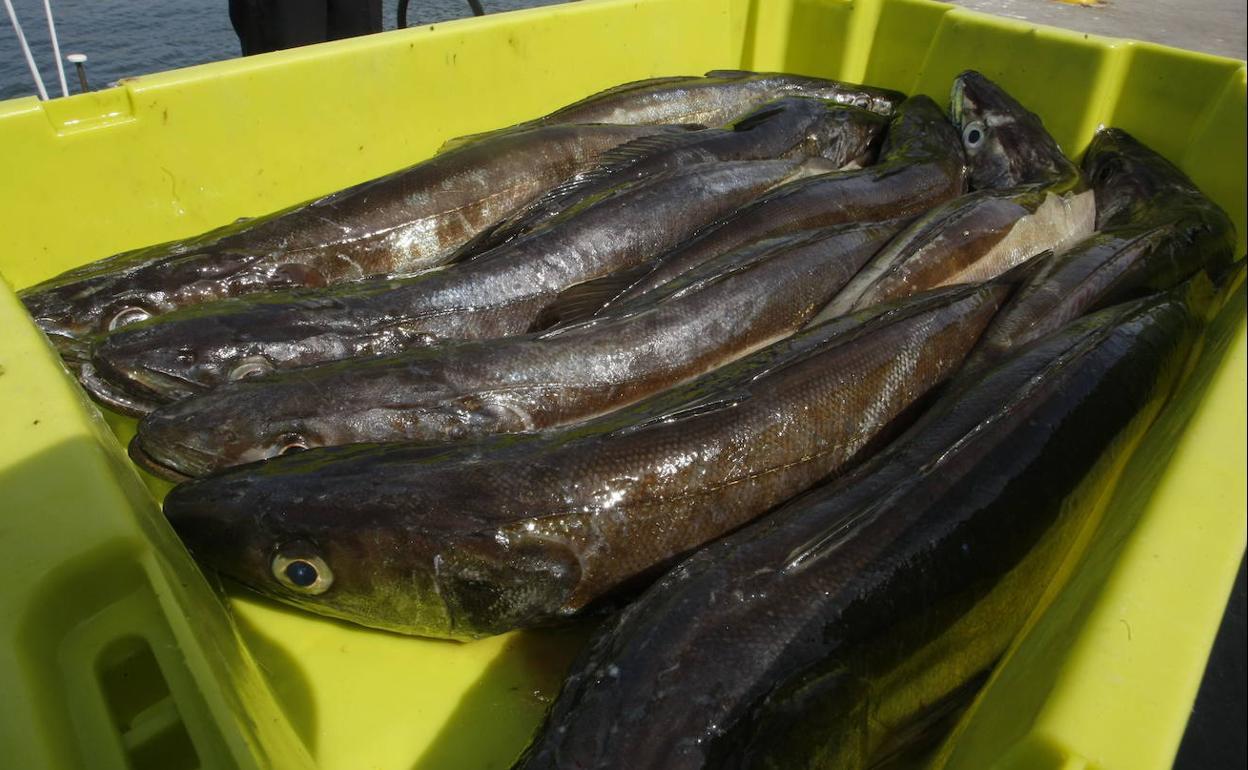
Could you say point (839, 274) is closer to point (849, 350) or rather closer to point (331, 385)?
point (849, 350)

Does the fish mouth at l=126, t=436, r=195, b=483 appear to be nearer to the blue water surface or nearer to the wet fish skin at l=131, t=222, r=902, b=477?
the wet fish skin at l=131, t=222, r=902, b=477

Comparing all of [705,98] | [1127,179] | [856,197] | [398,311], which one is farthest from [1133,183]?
[398,311]

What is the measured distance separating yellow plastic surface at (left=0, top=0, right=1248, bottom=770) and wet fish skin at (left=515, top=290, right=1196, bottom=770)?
6.8 inches

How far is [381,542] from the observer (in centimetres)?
188

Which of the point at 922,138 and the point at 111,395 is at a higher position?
the point at 922,138

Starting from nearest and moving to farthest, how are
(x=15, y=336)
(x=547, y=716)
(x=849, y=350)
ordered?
(x=547, y=716)
(x=15, y=336)
(x=849, y=350)

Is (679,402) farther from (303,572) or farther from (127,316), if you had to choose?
(127,316)

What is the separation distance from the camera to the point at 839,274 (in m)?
2.84

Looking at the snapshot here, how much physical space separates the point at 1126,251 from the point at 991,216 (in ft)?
1.54

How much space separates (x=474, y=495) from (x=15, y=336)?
114cm

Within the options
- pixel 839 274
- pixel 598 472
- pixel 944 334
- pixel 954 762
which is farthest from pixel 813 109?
pixel 954 762

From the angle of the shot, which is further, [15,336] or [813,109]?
[813,109]

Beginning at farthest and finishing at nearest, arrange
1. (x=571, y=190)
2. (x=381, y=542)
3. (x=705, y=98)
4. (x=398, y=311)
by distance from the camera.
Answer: (x=705, y=98) → (x=571, y=190) → (x=398, y=311) → (x=381, y=542)

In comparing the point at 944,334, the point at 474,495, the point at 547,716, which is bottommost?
the point at 547,716
